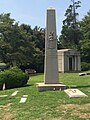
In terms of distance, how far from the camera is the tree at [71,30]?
59741 mm

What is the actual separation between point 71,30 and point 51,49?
148 ft

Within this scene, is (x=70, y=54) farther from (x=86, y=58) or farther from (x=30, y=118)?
(x=30, y=118)

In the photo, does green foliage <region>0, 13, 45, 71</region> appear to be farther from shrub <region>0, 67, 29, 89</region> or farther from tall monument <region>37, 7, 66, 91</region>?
tall monument <region>37, 7, 66, 91</region>

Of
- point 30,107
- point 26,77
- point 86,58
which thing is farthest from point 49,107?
point 86,58

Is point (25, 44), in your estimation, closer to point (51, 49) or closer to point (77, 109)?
point (51, 49)

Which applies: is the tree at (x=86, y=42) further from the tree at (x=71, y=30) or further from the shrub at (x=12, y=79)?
the shrub at (x=12, y=79)

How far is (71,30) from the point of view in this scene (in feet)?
199

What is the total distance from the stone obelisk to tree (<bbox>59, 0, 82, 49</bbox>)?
40.1 m

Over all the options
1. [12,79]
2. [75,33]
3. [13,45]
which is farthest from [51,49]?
[75,33]

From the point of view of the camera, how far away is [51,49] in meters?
15.9

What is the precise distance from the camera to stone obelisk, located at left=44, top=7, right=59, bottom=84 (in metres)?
15.9

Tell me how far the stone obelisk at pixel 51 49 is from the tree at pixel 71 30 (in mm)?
40078

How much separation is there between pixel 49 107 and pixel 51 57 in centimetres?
674

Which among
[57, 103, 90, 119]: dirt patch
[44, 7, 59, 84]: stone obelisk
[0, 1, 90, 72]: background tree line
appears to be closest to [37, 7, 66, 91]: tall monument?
[44, 7, 59, 84]: stone obelisk
